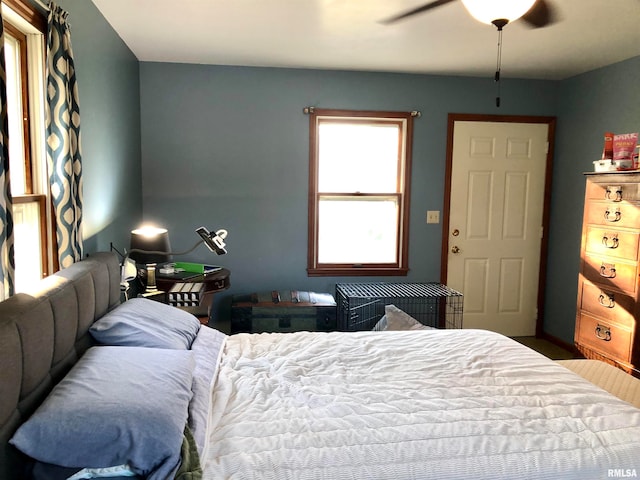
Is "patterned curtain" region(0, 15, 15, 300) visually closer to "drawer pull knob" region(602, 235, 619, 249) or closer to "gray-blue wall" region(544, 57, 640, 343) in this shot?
"drawer pull knob" region(602, 235, 619, 249)

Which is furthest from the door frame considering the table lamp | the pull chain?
the table lamp

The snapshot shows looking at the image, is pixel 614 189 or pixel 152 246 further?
pixel 614 189

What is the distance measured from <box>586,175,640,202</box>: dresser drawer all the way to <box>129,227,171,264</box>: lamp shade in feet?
9.54

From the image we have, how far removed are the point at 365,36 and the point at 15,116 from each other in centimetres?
211

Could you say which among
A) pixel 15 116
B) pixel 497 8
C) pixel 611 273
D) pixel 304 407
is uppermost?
pixel 497 8

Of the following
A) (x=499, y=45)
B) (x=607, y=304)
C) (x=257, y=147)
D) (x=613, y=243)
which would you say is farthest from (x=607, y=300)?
(x=257, y=147)

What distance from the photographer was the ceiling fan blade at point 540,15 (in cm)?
248

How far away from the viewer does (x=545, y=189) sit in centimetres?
422

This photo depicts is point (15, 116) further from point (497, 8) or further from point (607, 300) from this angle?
point (607, 300)

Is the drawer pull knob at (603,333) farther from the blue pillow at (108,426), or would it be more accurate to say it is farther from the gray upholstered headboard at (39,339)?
the gray upholstered headboard at (39,339)

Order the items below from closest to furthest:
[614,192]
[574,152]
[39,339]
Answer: [39,339] → [614,192] → [574,152]

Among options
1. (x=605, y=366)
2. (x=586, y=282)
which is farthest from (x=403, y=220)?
(x=605, y=366)

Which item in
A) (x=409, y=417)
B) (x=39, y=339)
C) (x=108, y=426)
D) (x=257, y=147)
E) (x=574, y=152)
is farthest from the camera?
(x=574, y=152)

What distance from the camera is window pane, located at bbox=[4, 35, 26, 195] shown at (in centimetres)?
181
